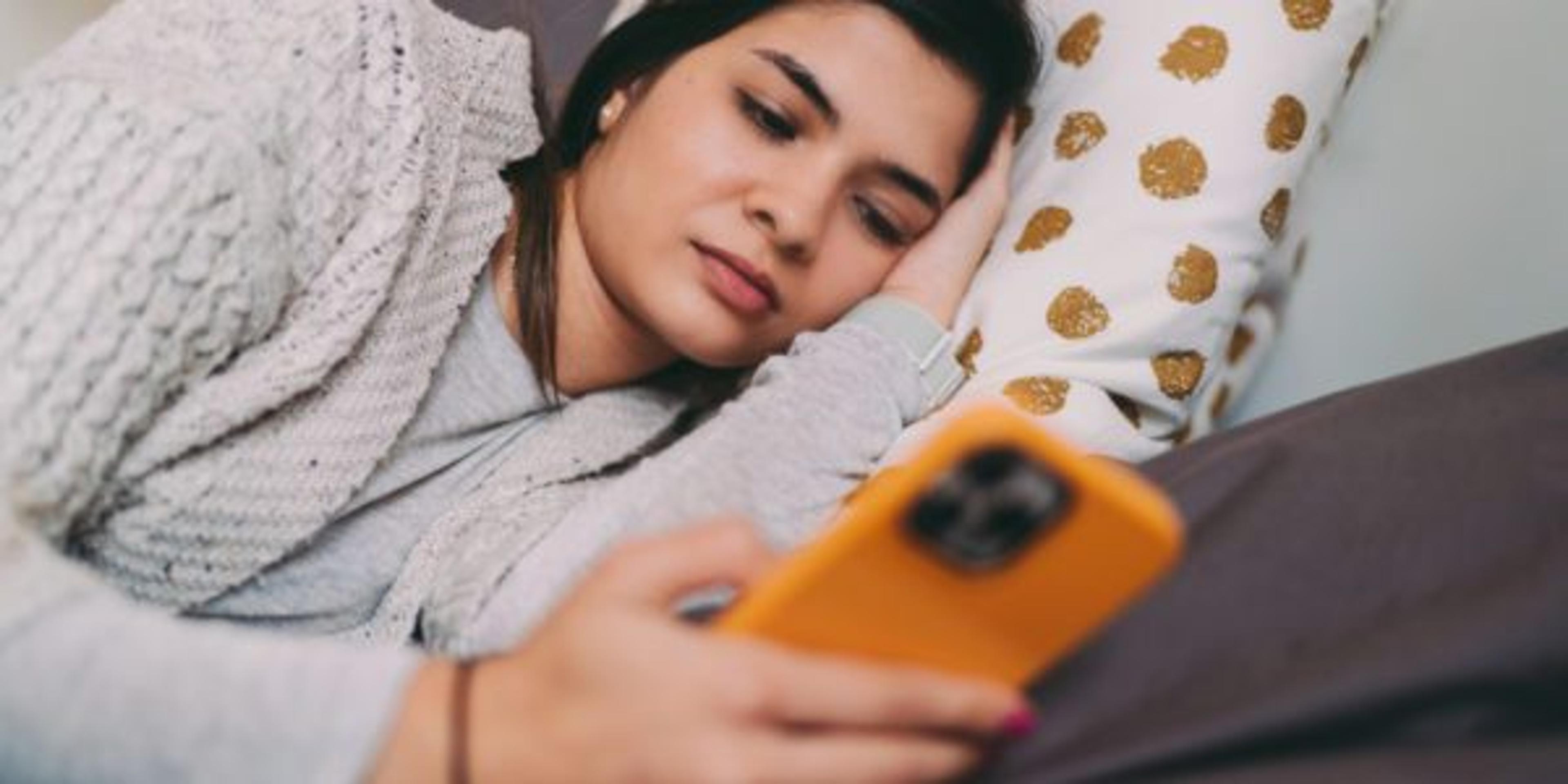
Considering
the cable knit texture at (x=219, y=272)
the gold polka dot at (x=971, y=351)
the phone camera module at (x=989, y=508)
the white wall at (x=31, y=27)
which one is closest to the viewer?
the phone camera module at (x=989, y=508)

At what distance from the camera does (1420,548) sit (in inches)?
20.4

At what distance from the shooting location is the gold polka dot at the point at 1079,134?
0.96 meters

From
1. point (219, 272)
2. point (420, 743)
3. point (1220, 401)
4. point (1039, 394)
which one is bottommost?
point (1220, 401)

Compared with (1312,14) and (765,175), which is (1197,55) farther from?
(765,175)

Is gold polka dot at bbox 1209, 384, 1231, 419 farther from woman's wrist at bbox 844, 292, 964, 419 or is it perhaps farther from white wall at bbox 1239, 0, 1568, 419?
woman's wrist at bbox 844, 292, 964, 419

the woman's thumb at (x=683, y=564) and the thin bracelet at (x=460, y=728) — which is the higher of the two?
the woman's thumb at (x=683, y=564)

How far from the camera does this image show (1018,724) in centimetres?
45

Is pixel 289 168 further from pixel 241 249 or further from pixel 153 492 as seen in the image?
pixel 153 492

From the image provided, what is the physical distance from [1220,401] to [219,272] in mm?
831

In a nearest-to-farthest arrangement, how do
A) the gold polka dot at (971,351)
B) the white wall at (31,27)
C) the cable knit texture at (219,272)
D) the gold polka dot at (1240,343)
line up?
the cable knit texture at (219,272), the gold polka dot at (971,351), the gold polka dot at (1240,343), the white wall at (31,27)

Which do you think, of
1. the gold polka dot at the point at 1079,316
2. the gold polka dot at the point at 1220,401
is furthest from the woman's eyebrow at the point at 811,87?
the gold polka dot at the point at 1220,401

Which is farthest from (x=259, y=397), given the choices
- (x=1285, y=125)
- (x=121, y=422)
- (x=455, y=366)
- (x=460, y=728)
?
(x=1285, y=125)

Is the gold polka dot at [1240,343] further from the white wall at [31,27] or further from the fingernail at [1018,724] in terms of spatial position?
the white wall at [31,27]

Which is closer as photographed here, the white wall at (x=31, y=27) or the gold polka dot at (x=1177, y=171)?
the gold polka dot at (x=1177, y=171)
